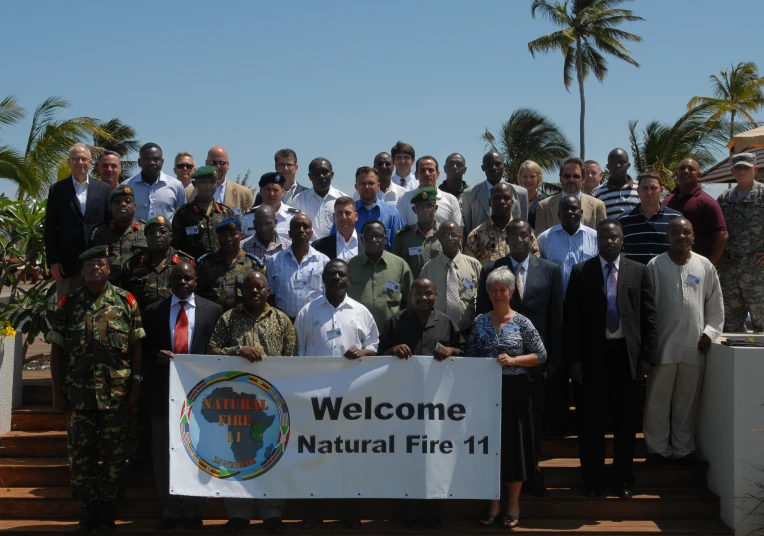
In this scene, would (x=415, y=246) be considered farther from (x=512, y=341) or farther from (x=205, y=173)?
(x=205, y=173)

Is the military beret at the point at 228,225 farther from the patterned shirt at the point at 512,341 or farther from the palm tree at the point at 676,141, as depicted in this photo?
the palm tree at the point at 676,141

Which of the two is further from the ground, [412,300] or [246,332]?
[412,300]

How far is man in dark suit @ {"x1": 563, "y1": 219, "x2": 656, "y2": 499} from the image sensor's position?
6.86 m

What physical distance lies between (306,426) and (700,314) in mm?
3622

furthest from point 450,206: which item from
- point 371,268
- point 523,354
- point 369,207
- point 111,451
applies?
point 111,451

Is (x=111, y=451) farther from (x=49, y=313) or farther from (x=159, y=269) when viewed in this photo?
(x=49, y=313)

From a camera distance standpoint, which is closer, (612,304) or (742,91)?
(612,304)

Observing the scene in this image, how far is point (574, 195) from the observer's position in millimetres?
8531

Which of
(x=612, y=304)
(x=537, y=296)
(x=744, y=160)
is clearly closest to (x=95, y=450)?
(x=537, y=296)

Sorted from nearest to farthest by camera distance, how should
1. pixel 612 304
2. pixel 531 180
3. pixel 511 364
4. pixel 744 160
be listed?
pixel 511 364
pixel 612 304
pixel 744 160
pixel 531 180

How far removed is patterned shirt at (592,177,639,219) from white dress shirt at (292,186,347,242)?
117 inches

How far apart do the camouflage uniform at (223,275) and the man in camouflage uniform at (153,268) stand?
0.20 meters

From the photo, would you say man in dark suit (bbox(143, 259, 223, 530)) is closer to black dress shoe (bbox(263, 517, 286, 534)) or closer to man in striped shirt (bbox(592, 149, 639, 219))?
black dress shoe (bbox(263, 517, 286, 534))

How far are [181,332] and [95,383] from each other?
775mm
